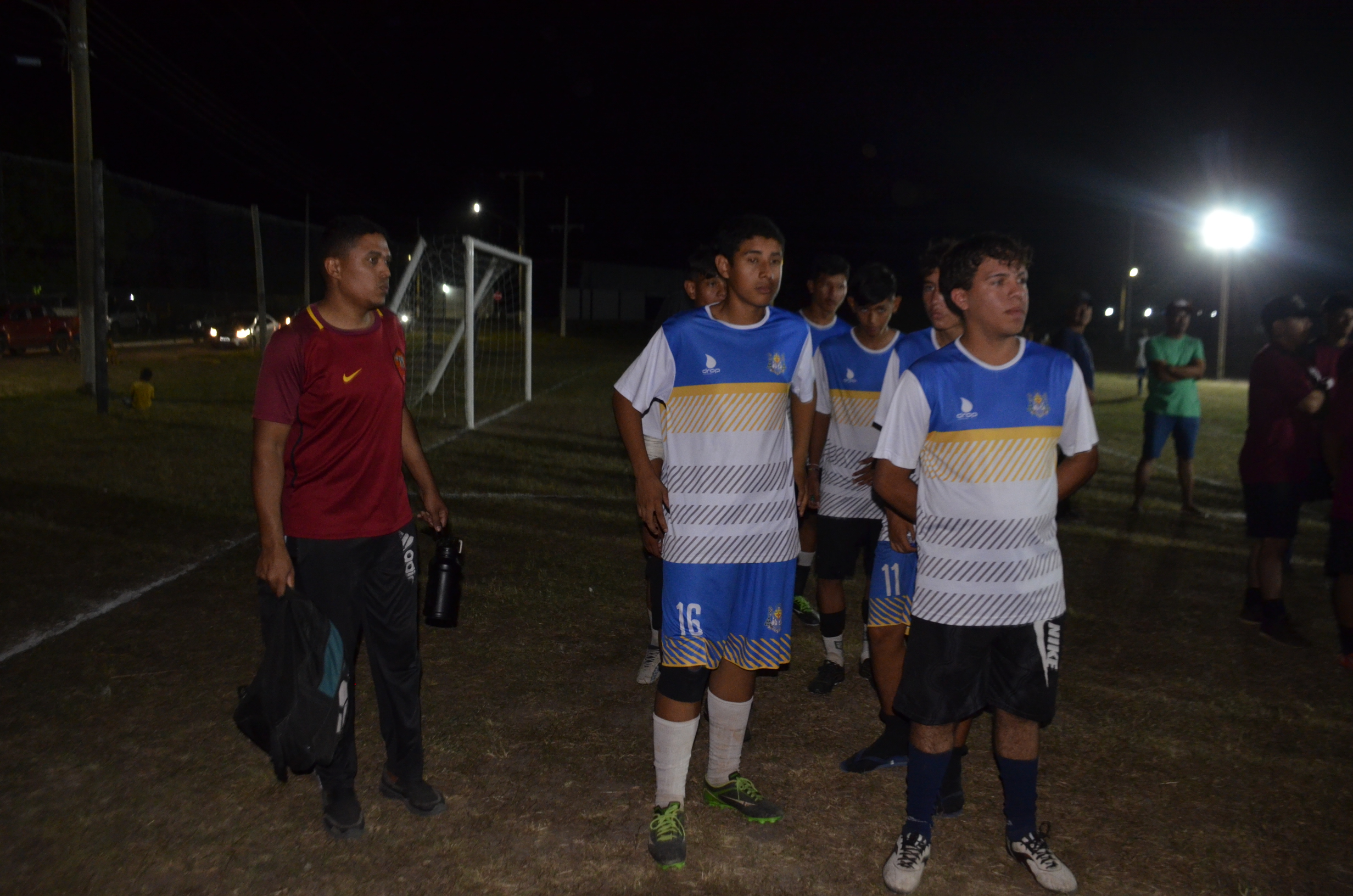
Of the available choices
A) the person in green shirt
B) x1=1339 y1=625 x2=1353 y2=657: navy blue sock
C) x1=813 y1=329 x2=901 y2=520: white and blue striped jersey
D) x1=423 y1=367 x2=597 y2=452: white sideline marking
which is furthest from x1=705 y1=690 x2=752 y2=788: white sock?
the person in green shirt

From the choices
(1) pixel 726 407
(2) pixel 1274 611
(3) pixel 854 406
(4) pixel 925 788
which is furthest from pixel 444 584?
(2) pixel 1274 611

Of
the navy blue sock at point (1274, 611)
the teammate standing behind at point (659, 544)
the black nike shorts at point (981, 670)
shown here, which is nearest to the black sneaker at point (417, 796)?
the teammate standing behind at point (659, 544)

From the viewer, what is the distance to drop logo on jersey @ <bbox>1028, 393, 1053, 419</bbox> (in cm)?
293

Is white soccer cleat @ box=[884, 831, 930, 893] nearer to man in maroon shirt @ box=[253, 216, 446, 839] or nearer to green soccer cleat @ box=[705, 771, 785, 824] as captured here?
green soccer cleat @ box=[705, 771, 785, 824]

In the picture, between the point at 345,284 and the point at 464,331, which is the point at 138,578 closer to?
the point at 345,284

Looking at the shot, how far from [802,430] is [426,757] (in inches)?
81.9

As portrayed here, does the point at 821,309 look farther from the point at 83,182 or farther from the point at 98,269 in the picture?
the point at 83,182

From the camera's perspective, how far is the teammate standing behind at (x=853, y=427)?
4527 mm

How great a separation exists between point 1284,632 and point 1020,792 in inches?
139

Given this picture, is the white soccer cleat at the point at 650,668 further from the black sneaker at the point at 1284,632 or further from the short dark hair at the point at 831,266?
the black sneaker at the point at 1284,632

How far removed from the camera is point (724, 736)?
3.49 metres

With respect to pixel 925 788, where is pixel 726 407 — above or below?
above

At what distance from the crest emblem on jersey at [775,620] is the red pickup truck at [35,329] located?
2818 cm

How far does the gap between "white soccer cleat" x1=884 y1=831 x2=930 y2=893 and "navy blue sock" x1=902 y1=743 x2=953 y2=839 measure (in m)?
0.03
